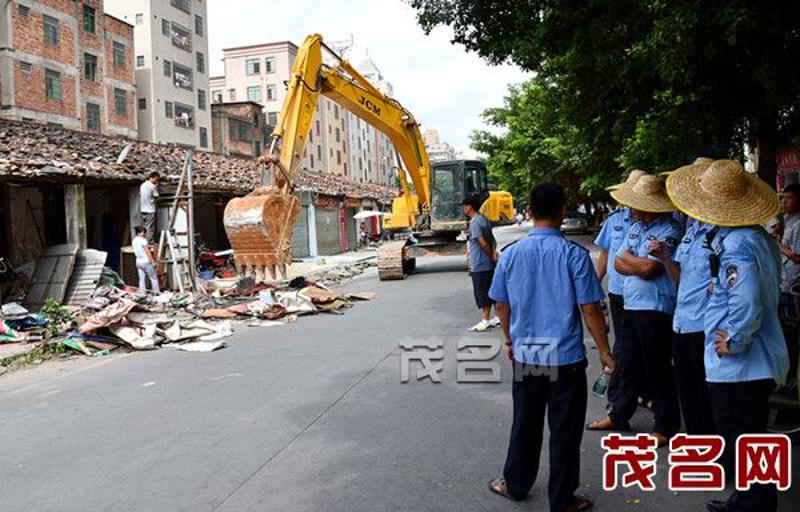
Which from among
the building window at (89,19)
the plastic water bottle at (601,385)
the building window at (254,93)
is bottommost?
the plastic water bottle at (601,385)

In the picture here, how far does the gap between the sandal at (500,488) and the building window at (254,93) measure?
193ft

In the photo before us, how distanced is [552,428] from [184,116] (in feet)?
142

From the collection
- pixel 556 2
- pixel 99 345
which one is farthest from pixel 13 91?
pixel 556 2

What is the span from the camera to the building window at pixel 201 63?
4578 centimetres

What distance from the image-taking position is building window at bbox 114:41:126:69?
37.5 m

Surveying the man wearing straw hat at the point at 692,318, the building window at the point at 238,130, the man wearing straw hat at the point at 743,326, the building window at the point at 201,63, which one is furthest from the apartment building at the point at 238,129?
the man wearing straw hat at the point at 743,326

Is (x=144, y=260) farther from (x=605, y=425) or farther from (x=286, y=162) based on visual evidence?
(x=605, y=425)

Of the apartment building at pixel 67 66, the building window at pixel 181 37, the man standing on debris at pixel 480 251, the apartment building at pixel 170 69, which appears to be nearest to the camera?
the man standing on debris at pixel 480 251

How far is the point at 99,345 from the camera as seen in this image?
885 cm

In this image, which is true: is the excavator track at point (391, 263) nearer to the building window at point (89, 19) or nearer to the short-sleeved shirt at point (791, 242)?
the short-sleeved shirt at point (791, 242)

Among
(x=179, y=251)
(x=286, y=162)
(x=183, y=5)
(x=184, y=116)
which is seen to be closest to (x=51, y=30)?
(x=184, y=116)

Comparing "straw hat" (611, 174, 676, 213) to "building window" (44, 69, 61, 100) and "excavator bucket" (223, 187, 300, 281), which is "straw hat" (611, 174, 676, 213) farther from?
"building window" (44, 69, 61, 100)

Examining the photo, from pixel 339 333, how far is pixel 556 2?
16.3 feet

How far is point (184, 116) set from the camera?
1692 inches
